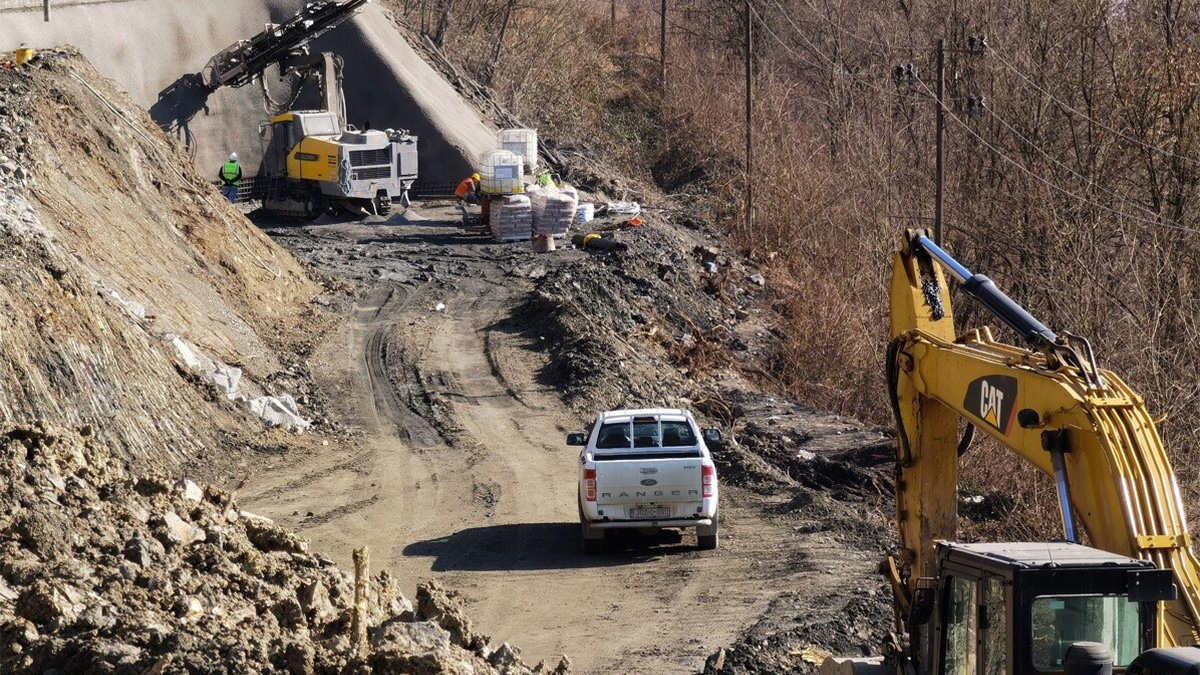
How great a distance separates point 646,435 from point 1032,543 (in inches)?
346

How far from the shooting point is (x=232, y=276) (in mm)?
26312

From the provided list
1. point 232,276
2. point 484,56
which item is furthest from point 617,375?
point 484,56

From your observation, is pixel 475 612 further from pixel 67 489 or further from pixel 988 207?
pixel 988 207

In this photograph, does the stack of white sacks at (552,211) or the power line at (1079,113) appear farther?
the stack of white sacks at (552,211)

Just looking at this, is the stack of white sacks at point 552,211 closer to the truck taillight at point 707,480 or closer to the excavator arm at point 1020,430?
the truck taillight at point 707,480

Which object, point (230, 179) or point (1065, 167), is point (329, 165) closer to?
point (230, 179)

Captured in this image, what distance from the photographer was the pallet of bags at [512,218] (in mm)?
35344

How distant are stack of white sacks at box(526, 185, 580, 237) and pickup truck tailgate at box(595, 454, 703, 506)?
20.5 m

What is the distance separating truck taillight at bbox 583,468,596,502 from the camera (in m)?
15.6

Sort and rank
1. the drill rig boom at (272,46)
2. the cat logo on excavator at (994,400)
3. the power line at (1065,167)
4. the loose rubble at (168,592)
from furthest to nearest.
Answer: the drill rig boom at (272,46)
the power line at (1065,167)
the cat logo on excavator at (994,400)
the loose rubble at (168,592)

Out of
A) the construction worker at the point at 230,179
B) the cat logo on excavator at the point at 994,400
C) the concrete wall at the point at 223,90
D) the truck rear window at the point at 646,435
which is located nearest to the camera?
the cat logo on excavator at the point at 994,400

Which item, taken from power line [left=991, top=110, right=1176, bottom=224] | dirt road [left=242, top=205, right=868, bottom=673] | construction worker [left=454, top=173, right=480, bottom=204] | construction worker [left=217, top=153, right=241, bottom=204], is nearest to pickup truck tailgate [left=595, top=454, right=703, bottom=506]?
dirt road [left=242, top=205, right=868, bottom=673]

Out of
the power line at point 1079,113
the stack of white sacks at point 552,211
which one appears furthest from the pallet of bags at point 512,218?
the power line at point 1079,113

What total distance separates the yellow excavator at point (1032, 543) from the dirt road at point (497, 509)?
3332mm
